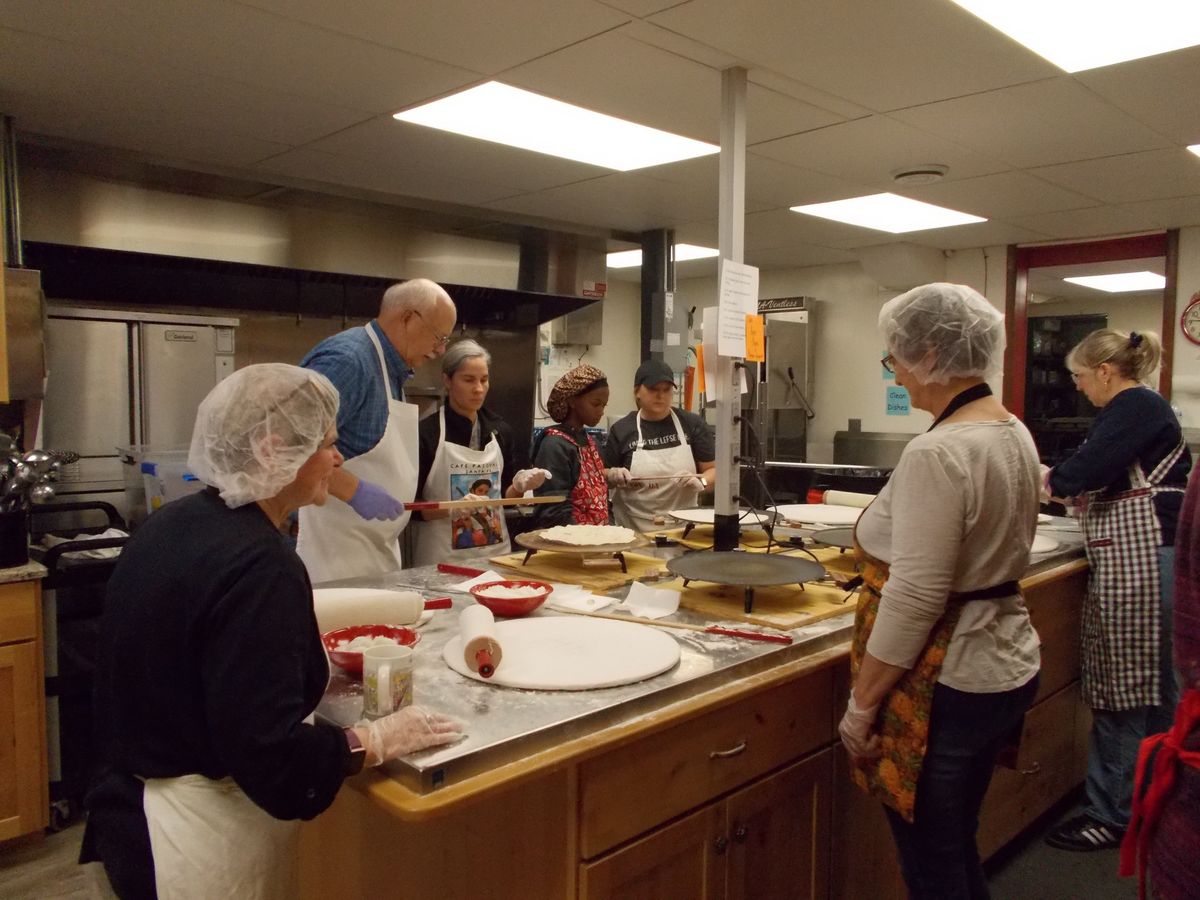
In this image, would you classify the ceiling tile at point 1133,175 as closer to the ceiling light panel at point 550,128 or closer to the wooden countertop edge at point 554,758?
the ceiling light panel at point 550,128

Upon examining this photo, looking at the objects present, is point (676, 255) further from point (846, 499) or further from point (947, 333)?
point (947, 333)

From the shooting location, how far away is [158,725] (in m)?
1.16

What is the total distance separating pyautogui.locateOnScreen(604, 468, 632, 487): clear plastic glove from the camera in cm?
317

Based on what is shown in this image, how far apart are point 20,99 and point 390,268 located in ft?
6.04

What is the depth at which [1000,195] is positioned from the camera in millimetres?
4121

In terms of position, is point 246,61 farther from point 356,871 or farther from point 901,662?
point 901,662

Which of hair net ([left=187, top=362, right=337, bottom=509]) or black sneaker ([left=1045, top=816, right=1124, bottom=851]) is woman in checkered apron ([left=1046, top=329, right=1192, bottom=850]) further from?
hair net ([left=187, top=362, right=337, bottom=509])

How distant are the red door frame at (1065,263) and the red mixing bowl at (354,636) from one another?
4.52 m

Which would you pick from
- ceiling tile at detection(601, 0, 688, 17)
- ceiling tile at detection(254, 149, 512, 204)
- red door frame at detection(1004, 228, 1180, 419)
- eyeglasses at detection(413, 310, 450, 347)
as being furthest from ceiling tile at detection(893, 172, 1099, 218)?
eyeglasses at detection(413, 310, 450, 347)

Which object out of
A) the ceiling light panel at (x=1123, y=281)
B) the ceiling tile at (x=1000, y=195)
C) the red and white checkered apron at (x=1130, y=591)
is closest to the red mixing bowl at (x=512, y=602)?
the red and white checkered apron at (x=1130, y=591)

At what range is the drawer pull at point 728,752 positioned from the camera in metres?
1.52

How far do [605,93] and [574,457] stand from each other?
1.21 meters

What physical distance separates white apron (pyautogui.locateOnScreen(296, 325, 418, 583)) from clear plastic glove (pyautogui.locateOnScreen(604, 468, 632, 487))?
0.89 m

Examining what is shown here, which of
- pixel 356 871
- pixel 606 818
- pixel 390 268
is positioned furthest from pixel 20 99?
pixel 606 818
